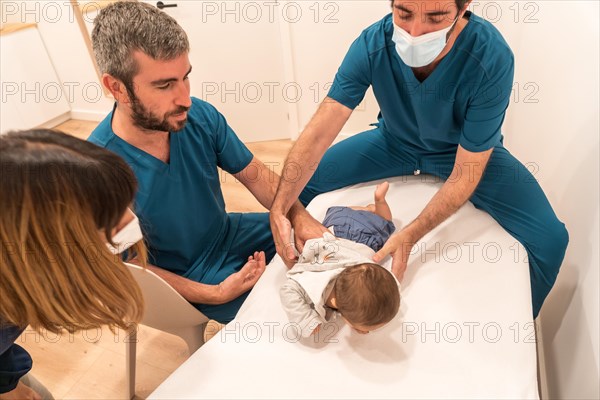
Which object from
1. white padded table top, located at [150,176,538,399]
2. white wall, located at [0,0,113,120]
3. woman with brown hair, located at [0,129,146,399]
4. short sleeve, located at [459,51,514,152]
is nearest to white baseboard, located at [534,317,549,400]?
white padded table top, located at [150,176,538,399]

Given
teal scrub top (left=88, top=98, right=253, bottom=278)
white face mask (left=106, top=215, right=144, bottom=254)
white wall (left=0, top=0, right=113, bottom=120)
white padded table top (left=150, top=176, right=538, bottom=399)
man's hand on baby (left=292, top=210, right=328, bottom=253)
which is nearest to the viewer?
white face mask (left=106, top=215, right=144, bottom=254)

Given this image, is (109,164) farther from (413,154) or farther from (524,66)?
(524,66)

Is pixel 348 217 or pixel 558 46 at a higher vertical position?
pixel 558 46

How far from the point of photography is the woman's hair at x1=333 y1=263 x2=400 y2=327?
0.96m

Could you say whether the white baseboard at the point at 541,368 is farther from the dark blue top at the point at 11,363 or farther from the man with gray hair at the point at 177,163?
the dark blue top at the point at 11,363

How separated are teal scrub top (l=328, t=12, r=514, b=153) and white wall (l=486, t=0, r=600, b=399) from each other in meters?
0.29

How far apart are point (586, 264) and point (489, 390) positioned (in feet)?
1.87

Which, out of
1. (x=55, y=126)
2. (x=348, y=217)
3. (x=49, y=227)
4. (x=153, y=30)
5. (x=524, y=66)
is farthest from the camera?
(x=55, y=126)

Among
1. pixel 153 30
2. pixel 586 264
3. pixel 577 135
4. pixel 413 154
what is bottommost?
pixel 586 264

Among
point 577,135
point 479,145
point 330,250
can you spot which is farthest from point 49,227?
point 577,135

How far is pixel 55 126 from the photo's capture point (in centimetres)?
366

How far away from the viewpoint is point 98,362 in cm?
174

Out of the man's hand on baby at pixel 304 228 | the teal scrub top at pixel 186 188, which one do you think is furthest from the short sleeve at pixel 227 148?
the man's hand on baby at pixel 304 228

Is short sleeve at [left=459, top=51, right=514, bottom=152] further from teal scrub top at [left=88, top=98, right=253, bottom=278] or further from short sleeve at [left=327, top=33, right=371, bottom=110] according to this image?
teal scrub top at [left=88, top=98, right=253, bottom=278]
